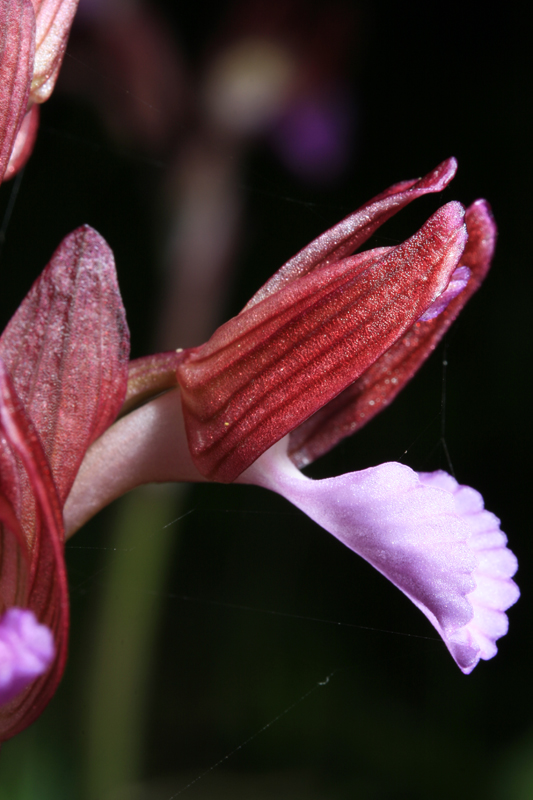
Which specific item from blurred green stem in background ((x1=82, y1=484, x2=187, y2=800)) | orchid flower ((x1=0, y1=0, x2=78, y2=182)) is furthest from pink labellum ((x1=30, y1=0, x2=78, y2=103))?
blurred green stem in background ((x1=82, y1=484, x2=187, y2=800))

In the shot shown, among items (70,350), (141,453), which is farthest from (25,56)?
(141,453)

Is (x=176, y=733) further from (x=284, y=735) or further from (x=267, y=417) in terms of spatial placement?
(x=267, y=417)

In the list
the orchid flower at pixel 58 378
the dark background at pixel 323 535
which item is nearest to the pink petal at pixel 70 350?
the orchid flower at pixel 58 378

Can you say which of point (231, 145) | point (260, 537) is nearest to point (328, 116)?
point (231, 145)

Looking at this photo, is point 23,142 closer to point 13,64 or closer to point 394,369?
point 13,64

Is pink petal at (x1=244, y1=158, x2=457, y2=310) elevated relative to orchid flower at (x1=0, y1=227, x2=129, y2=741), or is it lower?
elevated

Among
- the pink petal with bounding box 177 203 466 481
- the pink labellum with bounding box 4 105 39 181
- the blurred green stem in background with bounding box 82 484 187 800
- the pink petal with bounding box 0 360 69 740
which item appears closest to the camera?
the pink petal with bounding box 0 360 69 740

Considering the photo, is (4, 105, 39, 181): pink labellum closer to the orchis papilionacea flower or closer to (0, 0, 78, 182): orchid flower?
(0, 0, 78, 182): orchid flower

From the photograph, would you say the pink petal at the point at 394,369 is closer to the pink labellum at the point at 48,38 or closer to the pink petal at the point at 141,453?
the pink petal at the point at 141,453

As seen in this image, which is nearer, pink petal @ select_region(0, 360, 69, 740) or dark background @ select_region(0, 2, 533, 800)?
pink petal @ select_region(0, 360, 69, 740)
